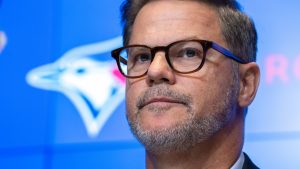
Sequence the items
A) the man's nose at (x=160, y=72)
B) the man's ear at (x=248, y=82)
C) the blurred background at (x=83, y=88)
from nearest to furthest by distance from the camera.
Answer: the man's nose at (x=160, y=72) < the man's ear at (x=248, y=82) < the blurred background at (x=83, y=88)

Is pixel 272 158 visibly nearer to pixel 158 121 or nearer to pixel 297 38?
pixel 297 38

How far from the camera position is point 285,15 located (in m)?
1.25

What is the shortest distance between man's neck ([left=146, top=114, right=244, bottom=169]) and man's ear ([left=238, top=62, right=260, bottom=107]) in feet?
0.15

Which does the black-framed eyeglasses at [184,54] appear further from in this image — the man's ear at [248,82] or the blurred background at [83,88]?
the blurred background at [83,88]

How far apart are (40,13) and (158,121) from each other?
0.76m

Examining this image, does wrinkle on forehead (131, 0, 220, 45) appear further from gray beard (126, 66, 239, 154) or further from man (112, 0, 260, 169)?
gray beard (126, 66, 239, 154)

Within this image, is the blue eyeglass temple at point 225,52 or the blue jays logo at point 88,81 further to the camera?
the blue jays logo at point 88,81

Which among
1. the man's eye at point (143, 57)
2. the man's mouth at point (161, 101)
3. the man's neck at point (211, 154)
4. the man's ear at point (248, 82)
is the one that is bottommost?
the man's neck at point (211, 154)

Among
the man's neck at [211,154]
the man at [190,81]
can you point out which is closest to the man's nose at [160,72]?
the man at [190,81]

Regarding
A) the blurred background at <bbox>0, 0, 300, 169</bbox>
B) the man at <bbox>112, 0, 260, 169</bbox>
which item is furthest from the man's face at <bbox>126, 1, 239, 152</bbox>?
the blurred background at <bbox>0, 0, 300, 169</bbox>

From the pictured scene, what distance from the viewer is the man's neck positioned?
83 cm

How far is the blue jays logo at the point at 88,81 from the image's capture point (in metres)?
1.28

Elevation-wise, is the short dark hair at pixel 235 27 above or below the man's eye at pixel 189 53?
above

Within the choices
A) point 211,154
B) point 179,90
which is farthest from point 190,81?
point 211,154
